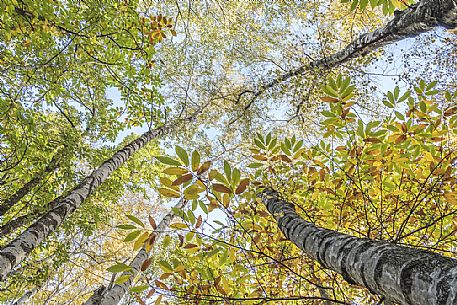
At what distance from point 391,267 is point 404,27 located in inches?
165

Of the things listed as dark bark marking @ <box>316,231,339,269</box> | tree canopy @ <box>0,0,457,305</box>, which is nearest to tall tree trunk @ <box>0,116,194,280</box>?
tree canopy @ <box>0,0,457,305</box>

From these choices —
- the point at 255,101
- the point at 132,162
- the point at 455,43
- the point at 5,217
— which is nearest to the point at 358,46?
the point at 455,43

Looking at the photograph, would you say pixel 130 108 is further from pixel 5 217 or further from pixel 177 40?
pixel 177 40

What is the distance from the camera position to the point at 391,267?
1.05 metres

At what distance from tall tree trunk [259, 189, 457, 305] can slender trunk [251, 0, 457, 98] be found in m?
2.26

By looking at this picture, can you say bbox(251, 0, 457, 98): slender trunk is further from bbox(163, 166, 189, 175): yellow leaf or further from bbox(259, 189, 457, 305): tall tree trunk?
bbox(163, 166, 189, 175): yellow leaf

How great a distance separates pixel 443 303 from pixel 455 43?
595cm

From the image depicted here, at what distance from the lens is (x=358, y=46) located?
17.2 ft

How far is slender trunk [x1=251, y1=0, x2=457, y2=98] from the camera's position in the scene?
3.07m

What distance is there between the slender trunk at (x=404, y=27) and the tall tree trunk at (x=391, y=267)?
2257 mm

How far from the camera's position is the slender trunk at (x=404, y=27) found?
307 centimetres

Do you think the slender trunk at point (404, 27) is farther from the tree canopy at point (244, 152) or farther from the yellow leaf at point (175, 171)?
the yellow leaf at point (175, 171)

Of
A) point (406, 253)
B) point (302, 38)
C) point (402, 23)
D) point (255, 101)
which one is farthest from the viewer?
point (255, 101)

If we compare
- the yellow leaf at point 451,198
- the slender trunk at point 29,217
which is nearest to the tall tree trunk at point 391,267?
the yellow leaf at point 451,198
